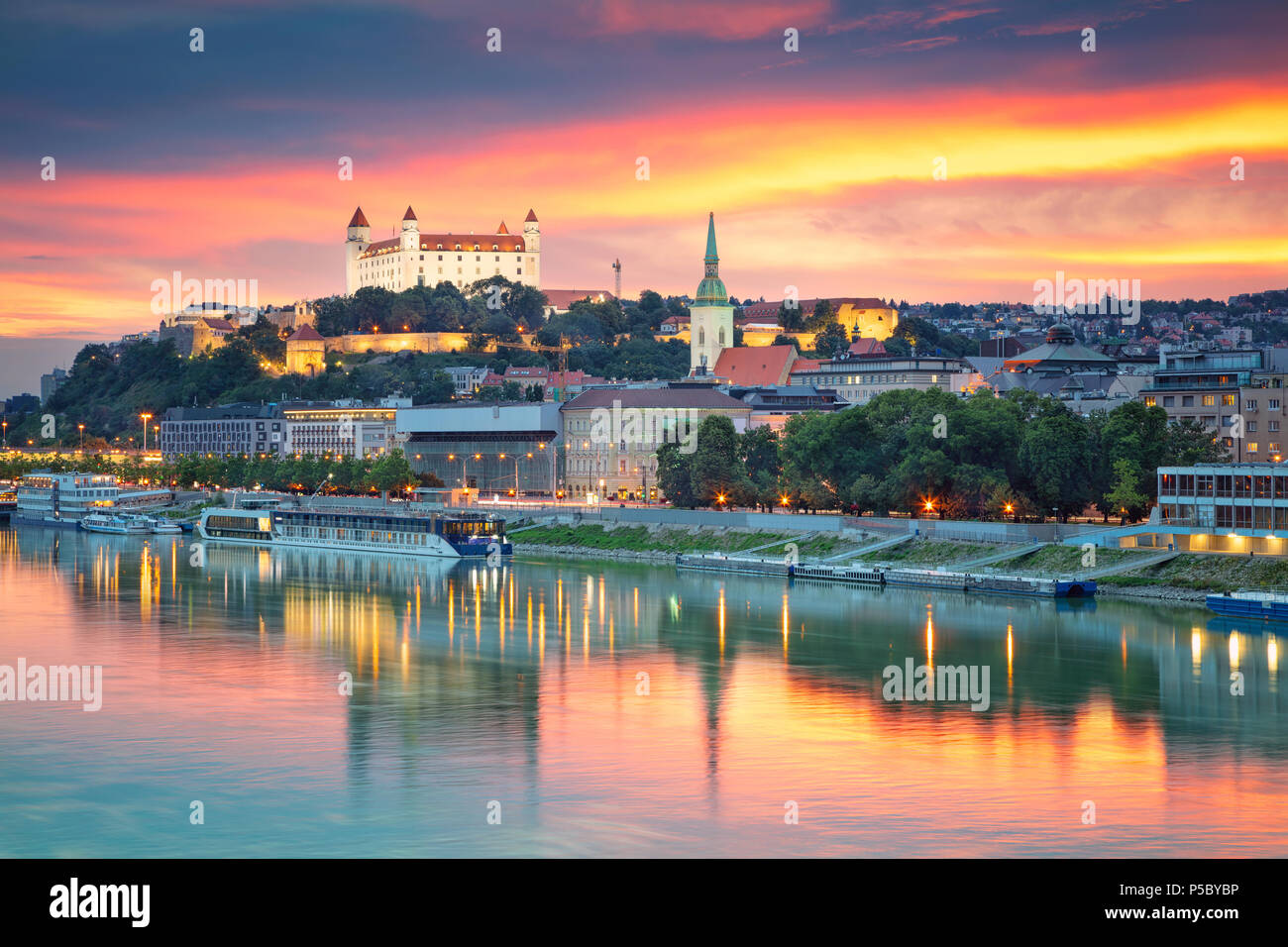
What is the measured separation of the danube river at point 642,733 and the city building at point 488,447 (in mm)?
47971

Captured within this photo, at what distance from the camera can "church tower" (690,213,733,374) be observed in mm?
132250

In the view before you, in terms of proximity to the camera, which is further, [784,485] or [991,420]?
[784,485]

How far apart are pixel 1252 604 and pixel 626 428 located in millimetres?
54073

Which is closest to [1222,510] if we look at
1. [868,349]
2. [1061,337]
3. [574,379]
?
[1061,337]

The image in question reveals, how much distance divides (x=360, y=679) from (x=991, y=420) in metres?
35.1

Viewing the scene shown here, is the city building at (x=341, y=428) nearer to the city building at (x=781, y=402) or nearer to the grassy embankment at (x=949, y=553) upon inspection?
the city building at (x=781, y=402)

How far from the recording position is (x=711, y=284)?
134 meters

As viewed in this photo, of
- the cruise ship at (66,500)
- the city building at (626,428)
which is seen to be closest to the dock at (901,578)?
the city building at (626,428)

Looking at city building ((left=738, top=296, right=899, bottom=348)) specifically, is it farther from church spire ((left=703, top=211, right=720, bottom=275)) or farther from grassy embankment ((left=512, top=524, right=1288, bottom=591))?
grassy embankment ((left=512, top=524, right=1288, bottom=591))

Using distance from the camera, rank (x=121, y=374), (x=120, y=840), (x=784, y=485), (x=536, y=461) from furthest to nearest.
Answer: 1. (x=121, y=374)
2. (x=536, y=461)
3. (x=784, y=485)
4. (x=120, y=840)

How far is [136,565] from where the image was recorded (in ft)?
219
